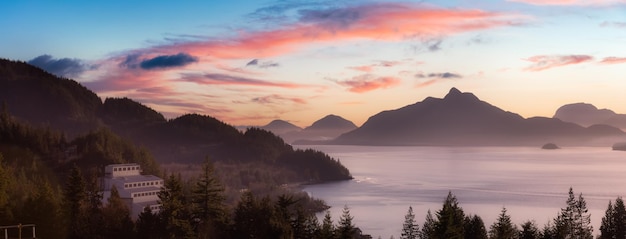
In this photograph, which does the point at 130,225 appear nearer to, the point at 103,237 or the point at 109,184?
the point at 103,237

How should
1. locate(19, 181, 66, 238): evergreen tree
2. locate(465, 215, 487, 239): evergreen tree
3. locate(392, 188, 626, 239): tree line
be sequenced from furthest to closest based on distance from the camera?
locate(465, 215, 487, 239): evergreen tree
locate(19, 181, 66, 238): evergreen tree
locate(392, 188, 626, 239): tree line

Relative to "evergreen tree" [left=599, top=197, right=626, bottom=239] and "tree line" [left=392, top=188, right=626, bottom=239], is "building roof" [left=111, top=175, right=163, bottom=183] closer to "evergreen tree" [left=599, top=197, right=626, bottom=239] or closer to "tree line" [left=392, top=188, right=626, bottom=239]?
"tree line" [left=392, top=188, right=626, bottom=239]

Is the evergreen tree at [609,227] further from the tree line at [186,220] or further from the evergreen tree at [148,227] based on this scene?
the evergreen tree at [148,227]

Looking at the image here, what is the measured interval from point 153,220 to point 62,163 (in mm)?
117351

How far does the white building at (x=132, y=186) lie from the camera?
10731 centimetres

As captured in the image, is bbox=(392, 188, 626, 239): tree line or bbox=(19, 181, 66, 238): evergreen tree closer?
bbox=(392, 188, 626, 239): tree line

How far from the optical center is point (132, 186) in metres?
115

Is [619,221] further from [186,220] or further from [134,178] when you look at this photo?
[134,178]

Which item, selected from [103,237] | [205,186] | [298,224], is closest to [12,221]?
[103,237]

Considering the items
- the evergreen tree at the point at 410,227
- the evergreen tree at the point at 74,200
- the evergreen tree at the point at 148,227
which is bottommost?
the evergreen tree at the point at 410,227

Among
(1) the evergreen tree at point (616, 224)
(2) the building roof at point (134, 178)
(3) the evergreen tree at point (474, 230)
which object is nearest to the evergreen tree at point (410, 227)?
(3) the evergreen tree at point (474, 230)

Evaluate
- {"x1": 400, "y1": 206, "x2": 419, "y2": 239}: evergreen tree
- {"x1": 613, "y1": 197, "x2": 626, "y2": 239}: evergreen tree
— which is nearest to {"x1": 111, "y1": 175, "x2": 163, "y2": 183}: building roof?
{"x1": 400, "y1": 206, "x2": 419, "y2": 239}: evergreen tree

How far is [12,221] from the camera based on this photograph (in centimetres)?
5256

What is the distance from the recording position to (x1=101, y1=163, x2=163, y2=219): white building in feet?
352
